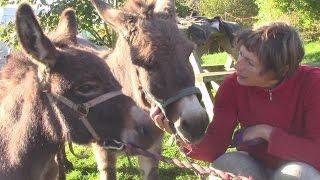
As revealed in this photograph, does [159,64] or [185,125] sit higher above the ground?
[159,64]

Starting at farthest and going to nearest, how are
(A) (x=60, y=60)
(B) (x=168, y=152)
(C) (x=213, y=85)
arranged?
1. (C) (x=213, y=85)
2. (B) (x=168, y=152)
3. (A) (x=60, y=60)

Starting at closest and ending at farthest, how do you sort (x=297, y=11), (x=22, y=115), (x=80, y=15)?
(x=22, y=115), (x=80, y=15), (x=297, y=11)

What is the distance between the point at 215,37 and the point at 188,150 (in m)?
3.80

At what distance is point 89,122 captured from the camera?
2.97 meters

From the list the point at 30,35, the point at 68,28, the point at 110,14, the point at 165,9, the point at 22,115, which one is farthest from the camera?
the point at 110,14

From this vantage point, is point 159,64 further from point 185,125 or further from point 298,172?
point 298,172

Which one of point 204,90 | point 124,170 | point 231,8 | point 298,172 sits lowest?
point 231,8

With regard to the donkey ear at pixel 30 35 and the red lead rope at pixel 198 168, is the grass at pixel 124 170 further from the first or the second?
the donkey ear at pixel 30 35

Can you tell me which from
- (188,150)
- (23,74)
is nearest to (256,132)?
(188,150)

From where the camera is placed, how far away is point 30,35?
9.11 feet

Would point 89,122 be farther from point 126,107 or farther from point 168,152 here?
point 168,152

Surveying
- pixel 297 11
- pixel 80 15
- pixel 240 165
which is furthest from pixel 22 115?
pixel 297 11

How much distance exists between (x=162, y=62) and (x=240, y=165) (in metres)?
0.86

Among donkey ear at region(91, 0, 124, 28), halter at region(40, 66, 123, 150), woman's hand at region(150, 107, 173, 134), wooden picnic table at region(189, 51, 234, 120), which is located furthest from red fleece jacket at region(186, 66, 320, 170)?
wooden picnic table at region(189, 51, 234, 120)
